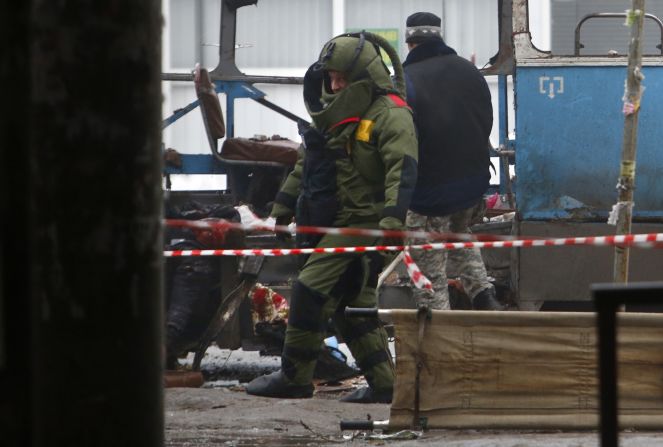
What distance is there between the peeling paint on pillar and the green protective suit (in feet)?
15.8

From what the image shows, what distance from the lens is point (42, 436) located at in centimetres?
253

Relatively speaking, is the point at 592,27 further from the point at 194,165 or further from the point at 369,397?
the point at 369,397

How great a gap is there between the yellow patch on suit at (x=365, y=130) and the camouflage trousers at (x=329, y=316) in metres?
0.52

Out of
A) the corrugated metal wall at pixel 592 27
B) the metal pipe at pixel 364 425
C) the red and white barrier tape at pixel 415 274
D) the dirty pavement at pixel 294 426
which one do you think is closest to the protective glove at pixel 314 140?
the red and white barrier tape at pixel 415 274

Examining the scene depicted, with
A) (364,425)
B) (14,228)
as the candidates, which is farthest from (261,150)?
(14,228)

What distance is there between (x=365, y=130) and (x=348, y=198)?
37 cm

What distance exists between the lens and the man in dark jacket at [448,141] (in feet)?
28.8

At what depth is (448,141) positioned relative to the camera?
883 centimetres

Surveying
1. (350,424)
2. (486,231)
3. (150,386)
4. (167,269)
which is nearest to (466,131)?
(486,231)

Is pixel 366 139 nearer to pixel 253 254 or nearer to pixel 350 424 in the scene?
pixel 253 254

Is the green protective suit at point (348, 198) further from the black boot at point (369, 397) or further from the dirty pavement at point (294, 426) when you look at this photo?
the dirty pavement at point (294, 426)

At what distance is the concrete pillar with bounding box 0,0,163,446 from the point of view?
2.54 m

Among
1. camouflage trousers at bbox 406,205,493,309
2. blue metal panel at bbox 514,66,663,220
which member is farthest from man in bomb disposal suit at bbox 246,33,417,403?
blue metal panel at bbox 514,66,663,220

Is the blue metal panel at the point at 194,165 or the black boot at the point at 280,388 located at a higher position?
the blue metal panel at the point at 194,165
